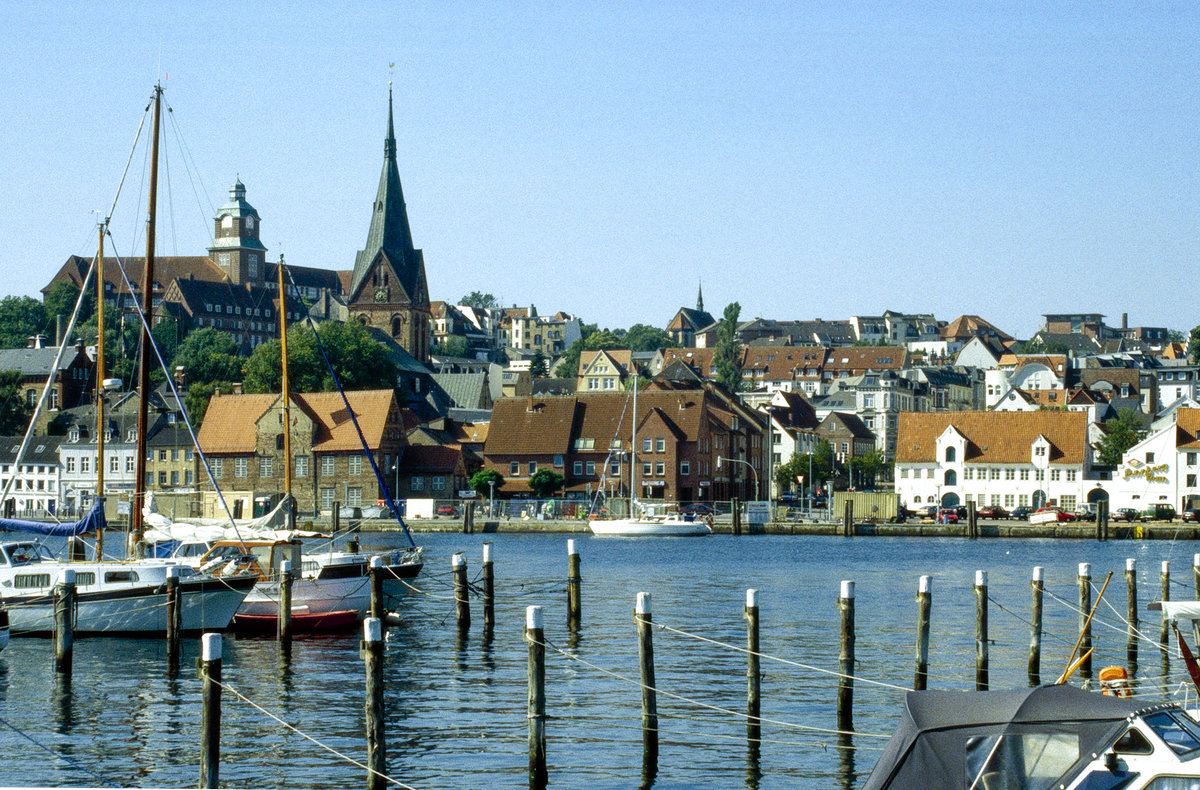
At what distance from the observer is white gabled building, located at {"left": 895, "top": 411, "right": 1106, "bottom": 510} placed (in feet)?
400

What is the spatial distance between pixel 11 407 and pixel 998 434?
9802cm

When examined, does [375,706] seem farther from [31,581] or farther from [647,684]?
[31,581]

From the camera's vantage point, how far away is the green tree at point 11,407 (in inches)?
6284

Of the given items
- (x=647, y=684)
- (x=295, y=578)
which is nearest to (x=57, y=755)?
(x=647, y=684)

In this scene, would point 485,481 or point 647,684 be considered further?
point 485,481

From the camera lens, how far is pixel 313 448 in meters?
126

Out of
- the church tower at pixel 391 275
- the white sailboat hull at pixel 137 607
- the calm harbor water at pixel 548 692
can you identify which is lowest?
the calm harbor water at pixel 548 692

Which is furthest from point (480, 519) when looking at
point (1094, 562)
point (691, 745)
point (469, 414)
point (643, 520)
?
point (691, 745)

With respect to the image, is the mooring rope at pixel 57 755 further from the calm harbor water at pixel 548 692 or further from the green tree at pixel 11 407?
the green tree at pixel 11 407

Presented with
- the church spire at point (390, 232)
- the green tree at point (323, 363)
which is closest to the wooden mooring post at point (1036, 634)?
the green tree at point (323, 363)

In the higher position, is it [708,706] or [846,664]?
[846,664]

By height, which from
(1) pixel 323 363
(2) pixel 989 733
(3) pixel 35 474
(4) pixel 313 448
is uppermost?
(1) pixel 323 363

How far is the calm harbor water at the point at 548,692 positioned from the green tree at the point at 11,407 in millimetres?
113932

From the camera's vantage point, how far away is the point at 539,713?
2358 cm
